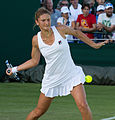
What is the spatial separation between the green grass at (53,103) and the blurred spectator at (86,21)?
1751 millimetres

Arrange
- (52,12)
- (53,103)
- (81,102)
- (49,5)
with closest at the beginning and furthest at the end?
(81,102) → (53,103) → (49,5) → (52,12)

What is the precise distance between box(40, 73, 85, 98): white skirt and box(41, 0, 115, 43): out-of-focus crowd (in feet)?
23.0

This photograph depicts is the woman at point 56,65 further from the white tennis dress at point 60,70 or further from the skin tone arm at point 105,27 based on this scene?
the skin tone arm at point 105,27

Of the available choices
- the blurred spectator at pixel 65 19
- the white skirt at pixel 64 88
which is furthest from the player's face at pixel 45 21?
the blurred spectator at pixel 65 19

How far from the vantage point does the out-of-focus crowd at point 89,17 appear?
12.9 meters

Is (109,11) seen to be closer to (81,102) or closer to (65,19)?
(65,19)

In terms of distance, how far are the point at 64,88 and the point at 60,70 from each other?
258mm

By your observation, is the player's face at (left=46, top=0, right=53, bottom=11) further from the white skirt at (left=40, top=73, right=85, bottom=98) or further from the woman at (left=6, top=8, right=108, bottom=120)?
the white skirt at (left=40, top=73, right=85, bottom=98)

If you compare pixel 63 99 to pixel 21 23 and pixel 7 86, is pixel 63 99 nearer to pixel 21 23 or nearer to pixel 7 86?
pixel 7 86

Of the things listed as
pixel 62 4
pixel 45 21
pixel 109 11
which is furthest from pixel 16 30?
pixel 45 21

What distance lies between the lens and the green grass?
7.91 m

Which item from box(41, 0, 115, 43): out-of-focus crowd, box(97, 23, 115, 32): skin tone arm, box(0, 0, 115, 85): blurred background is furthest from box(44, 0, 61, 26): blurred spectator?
box(97, 23, 115, 32): skin tone arm

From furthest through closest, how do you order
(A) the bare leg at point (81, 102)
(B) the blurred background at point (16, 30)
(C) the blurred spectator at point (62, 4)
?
(B) the blurred background at point (16, 30)
(C) the blurred spectator at point (62, 4)
(A) the bare leg at point (81, 102)

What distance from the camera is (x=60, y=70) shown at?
19.7 feet
